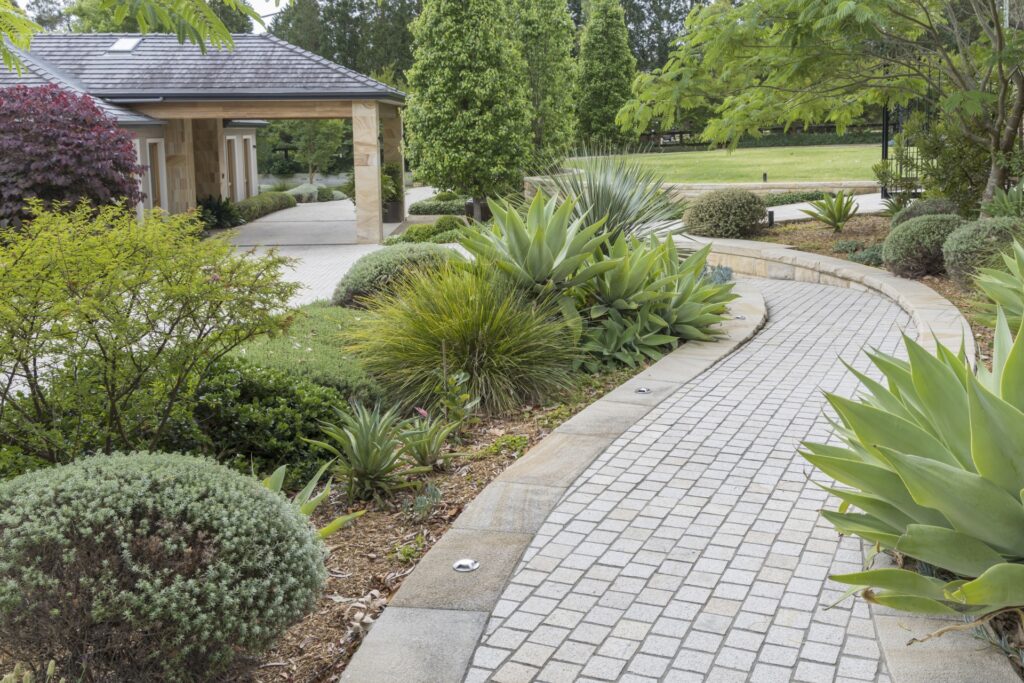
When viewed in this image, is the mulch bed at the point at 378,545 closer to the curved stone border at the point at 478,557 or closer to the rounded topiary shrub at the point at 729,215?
the curved stone border at the point at 478,557

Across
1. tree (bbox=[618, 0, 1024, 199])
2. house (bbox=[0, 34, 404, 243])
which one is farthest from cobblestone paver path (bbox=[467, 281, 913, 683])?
house (bbox=[0, 34, 404, 243])

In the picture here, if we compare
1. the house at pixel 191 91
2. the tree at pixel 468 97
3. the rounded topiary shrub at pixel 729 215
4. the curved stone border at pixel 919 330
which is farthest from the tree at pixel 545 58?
the curved stone border at pixel 919 330

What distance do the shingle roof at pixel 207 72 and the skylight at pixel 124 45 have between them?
0.46ft

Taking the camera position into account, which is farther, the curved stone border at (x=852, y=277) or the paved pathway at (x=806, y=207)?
the paved pathway at (x=806, y=207)

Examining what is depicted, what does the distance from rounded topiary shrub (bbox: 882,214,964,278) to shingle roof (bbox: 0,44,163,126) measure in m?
15.6

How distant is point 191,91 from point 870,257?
1534cm

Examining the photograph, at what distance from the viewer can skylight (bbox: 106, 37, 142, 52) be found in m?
25.7

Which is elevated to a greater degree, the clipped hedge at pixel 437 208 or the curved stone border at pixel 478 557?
the clipped hedge at pixel 437 208

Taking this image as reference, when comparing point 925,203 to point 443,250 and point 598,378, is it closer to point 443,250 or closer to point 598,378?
point 443,250

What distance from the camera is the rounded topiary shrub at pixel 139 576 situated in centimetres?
332

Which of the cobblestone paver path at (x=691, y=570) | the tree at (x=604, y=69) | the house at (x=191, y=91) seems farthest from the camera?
the tree at (x=604, y=69)

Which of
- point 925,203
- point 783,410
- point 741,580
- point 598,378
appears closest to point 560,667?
point 741,580

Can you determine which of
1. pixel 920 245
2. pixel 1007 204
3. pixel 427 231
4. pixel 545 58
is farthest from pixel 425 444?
pixel 545 58

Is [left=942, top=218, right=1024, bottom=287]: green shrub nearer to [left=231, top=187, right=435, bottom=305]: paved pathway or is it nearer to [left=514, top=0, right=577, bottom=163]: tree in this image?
[left=231, top=187, right=435, bottom=305]: paved pathway
